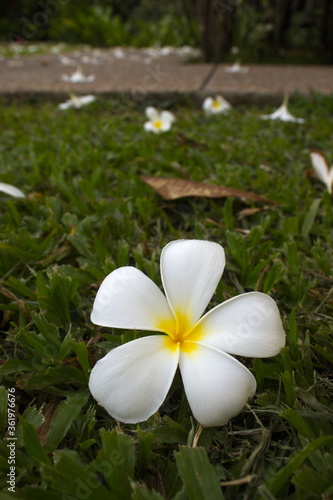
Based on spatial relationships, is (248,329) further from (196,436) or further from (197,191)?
(197,191)

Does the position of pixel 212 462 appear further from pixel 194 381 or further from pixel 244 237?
pixel 244 237

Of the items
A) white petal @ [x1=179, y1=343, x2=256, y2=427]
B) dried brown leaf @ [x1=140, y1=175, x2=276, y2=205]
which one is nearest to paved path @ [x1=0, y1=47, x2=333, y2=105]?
dried brown leaf @ [x1=140, y1=175, x2=276, y2=205]

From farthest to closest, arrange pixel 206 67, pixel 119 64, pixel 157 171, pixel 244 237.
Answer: pixel 119 64 → pixel 206 67 → pixel 157 171 → pixel 244 237

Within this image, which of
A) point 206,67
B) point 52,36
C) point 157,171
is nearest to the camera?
point 157,171

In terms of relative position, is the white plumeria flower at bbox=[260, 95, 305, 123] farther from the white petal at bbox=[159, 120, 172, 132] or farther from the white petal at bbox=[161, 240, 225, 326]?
the white petal at bbox=[161, 240, 225, 326]

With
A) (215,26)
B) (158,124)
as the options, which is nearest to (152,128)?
(158,124)

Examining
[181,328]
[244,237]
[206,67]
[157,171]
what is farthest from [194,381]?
[206,67]
